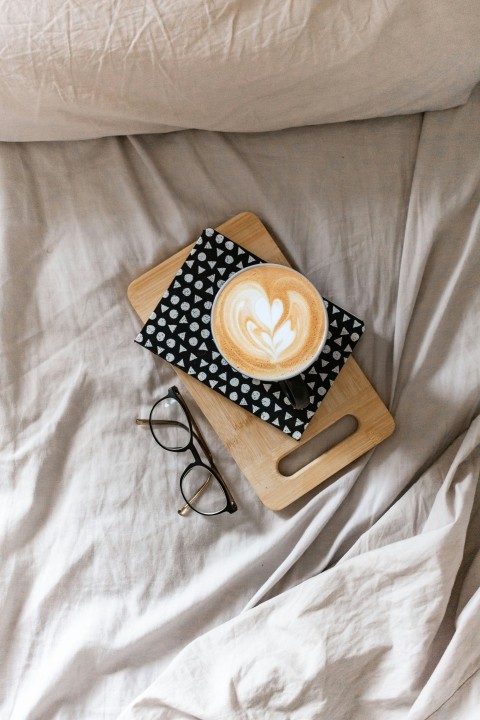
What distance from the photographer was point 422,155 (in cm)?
90

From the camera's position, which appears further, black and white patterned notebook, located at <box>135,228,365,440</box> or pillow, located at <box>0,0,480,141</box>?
black and white patterned notebook, located at <box>135,228,365,440</box>

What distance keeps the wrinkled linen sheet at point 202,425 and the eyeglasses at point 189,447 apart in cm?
2

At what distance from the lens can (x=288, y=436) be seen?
89cm

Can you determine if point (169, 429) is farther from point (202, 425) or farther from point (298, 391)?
point (298, 391)

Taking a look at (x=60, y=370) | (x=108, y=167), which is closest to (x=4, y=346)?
(x=60, y=370)

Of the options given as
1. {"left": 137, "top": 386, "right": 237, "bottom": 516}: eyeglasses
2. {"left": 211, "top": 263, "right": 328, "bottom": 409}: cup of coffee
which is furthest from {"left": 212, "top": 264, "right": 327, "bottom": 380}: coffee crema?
{"left": 137, "top": 386, "right": 237, "bottom": 516}: eyeglasses

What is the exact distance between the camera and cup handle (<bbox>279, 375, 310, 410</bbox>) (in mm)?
817

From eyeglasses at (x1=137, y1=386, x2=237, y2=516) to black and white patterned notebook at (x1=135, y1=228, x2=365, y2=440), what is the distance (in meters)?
0.06

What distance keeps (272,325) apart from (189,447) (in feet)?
0.67

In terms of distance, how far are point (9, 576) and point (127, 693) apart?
0.22 m

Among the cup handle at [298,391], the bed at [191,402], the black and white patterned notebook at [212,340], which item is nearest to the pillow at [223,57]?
the bed at [191,402]

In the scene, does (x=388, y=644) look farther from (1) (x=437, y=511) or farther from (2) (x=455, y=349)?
(2) (x=455, y=349)

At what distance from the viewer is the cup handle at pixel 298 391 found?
0.82 metres

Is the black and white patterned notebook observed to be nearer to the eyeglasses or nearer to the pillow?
the eyeglasses
